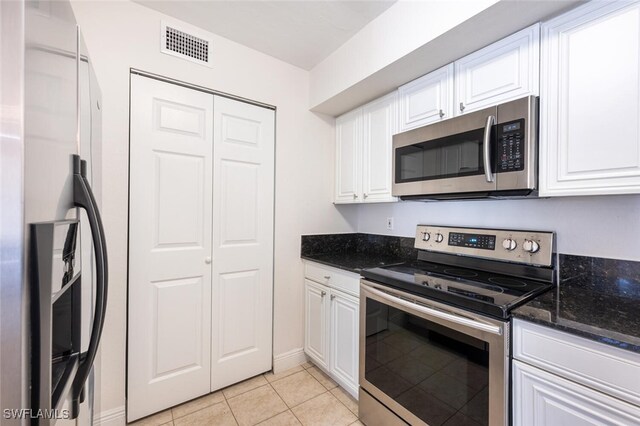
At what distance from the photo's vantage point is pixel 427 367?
135 centimetres

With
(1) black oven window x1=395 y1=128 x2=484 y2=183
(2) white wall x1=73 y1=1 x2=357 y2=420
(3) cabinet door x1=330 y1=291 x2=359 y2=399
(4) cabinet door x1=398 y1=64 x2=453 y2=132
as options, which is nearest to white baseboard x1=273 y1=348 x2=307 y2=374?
(2) white wall x1=73 y1=1 x2=357 y2=420

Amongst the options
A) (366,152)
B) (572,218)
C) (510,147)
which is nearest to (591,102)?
(510,147)

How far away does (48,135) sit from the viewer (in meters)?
0.56

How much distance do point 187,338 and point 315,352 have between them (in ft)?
3.12

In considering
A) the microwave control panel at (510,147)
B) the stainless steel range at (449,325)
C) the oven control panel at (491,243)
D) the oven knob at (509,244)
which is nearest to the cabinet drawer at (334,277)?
the stainless steel range at (449,325)

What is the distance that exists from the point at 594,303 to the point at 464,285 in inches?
18.7

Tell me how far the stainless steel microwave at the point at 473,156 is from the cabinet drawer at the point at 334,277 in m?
0.65

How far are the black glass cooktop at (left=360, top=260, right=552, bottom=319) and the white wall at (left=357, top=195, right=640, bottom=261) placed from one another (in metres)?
0.28

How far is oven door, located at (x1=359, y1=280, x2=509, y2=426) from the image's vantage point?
111 cm

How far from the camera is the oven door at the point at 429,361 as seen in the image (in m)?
1.11

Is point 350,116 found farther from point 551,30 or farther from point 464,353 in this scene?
point 464,353

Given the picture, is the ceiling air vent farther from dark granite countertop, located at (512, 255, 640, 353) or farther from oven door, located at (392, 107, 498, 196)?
dark granite countertop, located at (512, 255, 640, 353)
